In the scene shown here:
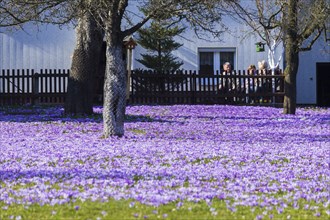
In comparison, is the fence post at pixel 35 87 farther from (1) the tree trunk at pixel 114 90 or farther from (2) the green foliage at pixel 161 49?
(1) the tree trunk at pixel 114 90

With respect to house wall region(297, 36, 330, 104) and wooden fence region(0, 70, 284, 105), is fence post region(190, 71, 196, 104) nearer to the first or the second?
wooden fence region(0, 70, 284, 105)

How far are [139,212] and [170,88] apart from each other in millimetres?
22157

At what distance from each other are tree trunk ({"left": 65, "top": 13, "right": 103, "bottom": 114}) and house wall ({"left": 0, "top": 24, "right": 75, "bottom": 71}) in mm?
13226

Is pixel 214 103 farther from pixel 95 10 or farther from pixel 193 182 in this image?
pixel 193 182

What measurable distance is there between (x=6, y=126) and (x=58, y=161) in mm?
7450

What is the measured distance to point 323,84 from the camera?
37.7m

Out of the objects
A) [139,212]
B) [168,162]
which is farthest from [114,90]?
[139,212]

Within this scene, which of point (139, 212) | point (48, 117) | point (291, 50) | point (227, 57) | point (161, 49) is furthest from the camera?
point (227, 57)

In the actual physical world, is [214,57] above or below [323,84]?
above

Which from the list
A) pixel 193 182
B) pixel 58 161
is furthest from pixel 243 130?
pixel 193 182

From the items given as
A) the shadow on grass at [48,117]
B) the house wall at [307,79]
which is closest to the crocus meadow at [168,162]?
the shadow on grass at [48,117]

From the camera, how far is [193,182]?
8711mm

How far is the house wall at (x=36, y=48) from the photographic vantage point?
34.3 metres

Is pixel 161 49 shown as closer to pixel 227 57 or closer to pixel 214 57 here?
pixel 214 57
